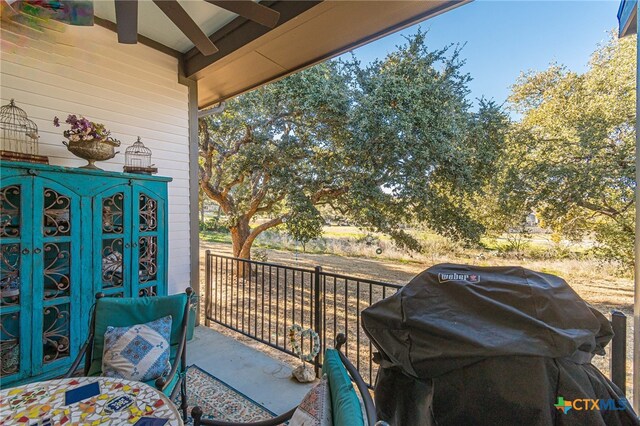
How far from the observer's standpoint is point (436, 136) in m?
4.47

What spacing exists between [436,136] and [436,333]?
414cm

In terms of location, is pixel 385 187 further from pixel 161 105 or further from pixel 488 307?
pixel 488 307

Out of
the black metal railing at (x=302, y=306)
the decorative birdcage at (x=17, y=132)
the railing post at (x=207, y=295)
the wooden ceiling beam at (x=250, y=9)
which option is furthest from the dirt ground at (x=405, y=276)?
the wooden ceiling beam at (x=250, y=9)

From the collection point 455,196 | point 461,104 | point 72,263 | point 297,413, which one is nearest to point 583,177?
point 455,196

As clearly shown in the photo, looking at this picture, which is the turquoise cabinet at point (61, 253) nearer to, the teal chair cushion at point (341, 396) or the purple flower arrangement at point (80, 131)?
the purple flower arrangement at point (80, 131)

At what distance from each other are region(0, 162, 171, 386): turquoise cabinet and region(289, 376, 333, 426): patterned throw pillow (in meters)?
1.93

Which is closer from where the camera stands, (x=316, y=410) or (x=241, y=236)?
(x=316, y=410)

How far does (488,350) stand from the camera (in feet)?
2.77

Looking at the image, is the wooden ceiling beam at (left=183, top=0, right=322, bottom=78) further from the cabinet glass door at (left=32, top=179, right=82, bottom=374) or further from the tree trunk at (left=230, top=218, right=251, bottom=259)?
the tree trunk at (left=230, top=218, right=251, bottom=259)

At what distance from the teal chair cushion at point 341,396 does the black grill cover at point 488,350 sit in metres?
0.19

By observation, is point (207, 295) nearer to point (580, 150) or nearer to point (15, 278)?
point (15, 278)

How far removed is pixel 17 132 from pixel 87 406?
2.09 m

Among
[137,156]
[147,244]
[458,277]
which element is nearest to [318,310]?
[147,244]

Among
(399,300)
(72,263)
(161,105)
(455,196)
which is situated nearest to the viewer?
(399,300)
